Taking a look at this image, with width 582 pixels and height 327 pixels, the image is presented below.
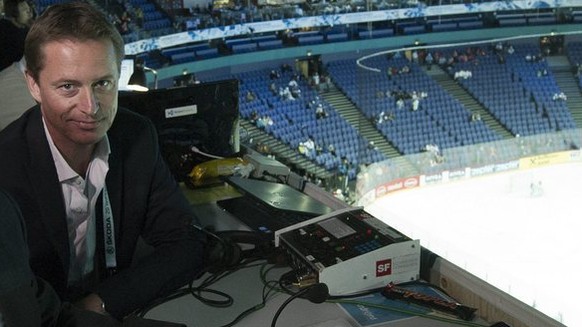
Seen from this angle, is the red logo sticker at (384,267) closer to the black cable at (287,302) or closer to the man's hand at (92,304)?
the black cable at (287,302)

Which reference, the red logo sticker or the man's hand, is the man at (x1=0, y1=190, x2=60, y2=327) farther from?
the red logo sticker

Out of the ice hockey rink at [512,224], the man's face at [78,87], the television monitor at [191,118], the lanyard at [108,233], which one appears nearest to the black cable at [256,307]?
the lanyard at [108,233]

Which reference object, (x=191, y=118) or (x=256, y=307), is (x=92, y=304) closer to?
(x=256, y=307)

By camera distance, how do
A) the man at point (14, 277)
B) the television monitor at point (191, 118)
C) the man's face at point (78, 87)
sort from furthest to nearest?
the television monitor at point (191, 118), the man's face at point (78, 87), the man at point (14, 277)

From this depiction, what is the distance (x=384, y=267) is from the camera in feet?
5.67

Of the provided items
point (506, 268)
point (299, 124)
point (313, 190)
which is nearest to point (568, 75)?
point (299, 124)

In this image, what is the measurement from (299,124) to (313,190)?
13.2 metres

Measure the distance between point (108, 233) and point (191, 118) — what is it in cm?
114

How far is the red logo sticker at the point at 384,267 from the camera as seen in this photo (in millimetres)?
1714

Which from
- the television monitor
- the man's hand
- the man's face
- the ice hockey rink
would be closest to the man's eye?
the man's face

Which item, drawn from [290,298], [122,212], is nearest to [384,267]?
[290,298]

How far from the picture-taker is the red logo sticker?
67.5 inches

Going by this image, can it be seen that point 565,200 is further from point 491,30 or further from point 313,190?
point 313,190

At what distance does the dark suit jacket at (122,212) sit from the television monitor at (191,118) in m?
0.82
